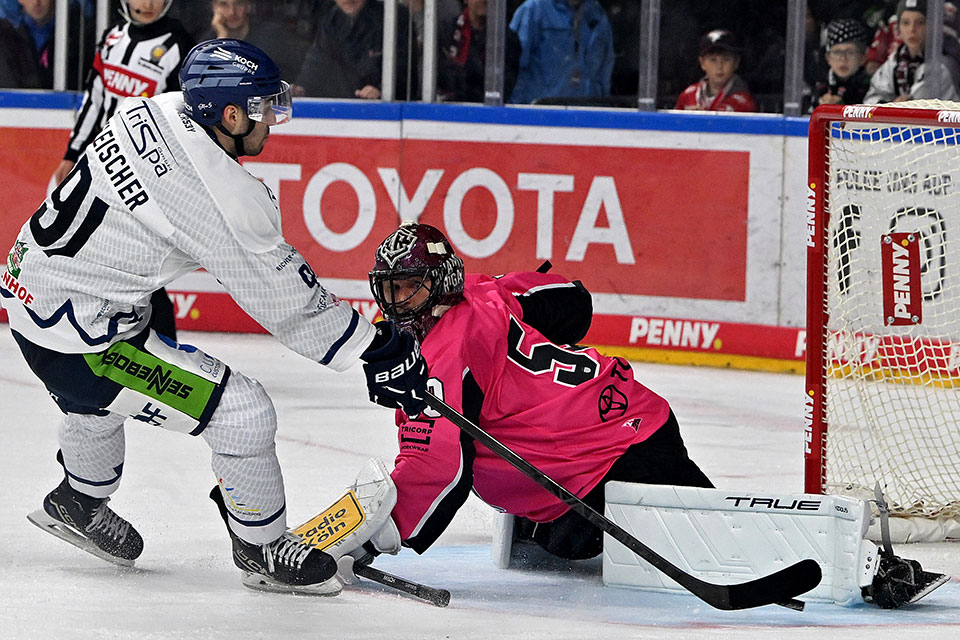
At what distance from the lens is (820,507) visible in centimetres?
323

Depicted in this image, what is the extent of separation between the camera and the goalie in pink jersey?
320 centimetres

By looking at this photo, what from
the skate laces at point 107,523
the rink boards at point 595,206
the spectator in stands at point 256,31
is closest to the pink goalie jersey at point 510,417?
the skate laces at point 107,523

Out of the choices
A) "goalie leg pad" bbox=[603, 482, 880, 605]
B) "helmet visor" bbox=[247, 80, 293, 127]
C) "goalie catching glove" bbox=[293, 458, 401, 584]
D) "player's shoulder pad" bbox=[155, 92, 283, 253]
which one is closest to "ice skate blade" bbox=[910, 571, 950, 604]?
"goalie leg pad" bbox=[603, 482, 880, 605]

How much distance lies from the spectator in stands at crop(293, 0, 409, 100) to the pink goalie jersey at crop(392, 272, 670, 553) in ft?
11.2

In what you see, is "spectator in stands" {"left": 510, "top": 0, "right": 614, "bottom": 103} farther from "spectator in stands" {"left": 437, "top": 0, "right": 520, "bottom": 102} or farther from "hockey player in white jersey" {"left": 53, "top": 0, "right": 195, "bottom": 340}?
"hockey player in white jersey" {"left": 53, "top": 0, "right": 195, "bottom": 340}

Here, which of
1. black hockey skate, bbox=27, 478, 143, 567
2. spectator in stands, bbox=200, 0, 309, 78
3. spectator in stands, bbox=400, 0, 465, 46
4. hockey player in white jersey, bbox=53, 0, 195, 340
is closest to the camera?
black hockey skate, bbox=27, 478, 143, 567

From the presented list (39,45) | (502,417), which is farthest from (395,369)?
(39,45)

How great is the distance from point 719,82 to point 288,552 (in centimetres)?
368

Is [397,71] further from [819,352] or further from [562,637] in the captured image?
[562,637]

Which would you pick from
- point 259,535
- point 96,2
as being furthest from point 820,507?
point 96,2

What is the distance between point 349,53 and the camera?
6.77 metres

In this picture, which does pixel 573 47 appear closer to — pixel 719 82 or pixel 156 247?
pixel 719 82

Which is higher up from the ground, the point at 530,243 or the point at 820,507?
the point at 530,243

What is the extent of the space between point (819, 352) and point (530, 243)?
2738 mm
